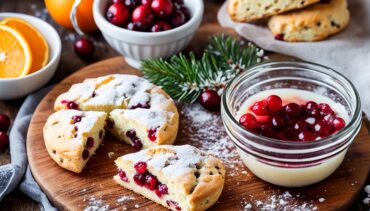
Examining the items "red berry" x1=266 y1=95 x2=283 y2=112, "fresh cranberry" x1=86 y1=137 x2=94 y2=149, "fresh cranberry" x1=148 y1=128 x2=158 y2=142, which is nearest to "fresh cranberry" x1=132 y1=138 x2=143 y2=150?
"fresh cranberry" x1=148 y1=128 x2=158 y2=142

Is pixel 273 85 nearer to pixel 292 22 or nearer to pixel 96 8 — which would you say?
pixel 292 22

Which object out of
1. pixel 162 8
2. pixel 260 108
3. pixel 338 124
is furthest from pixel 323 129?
pixel 162 8

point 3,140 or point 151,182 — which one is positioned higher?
point 151,182

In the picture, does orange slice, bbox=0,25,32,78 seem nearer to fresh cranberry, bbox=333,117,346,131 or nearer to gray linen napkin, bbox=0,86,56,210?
gray linen napkin, bbox=0,86,56,210

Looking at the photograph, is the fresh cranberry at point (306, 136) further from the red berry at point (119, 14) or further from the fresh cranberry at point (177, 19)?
the red berry at point (119, 14)

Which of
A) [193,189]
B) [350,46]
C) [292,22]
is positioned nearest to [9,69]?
[193,189]

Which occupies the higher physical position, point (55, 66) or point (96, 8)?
point (96, 8)

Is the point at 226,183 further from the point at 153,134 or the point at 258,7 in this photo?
the point at 258,7
